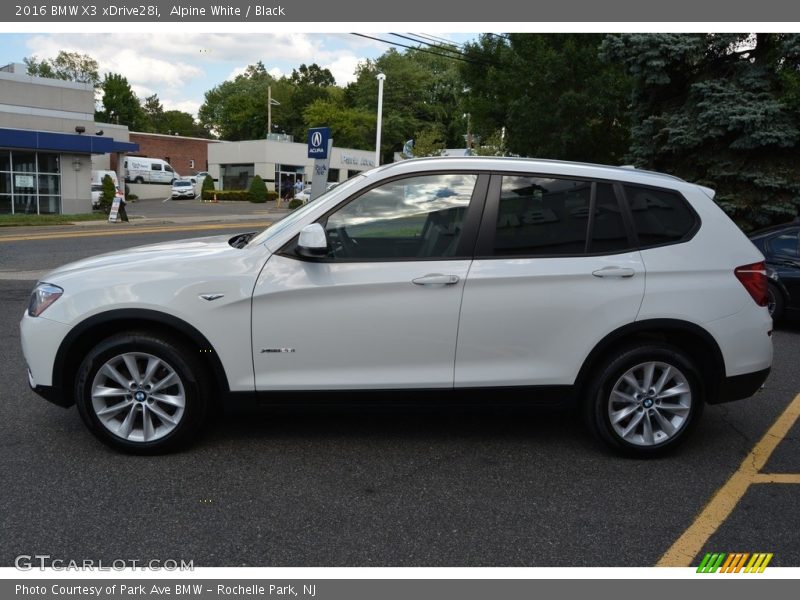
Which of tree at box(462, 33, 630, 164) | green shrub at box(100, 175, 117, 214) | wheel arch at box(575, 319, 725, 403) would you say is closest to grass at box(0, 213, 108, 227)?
green shrub at box(100, 175, 117, 214)

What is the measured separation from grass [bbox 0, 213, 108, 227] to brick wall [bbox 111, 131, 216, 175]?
39.8 meters

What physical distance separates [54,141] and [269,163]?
2809 cm

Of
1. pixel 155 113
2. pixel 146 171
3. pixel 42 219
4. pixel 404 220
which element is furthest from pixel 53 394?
pixel 155 113

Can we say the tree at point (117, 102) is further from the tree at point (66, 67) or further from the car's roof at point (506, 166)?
the car's roof at point (506, 166)

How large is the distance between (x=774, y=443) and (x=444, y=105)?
79.0m

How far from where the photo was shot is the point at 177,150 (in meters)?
71.2

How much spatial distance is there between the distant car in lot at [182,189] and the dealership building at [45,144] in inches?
801

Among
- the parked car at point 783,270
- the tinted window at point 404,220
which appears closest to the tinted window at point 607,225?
the tinted window at point 404,220

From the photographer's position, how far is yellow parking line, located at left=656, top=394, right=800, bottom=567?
10.9ft

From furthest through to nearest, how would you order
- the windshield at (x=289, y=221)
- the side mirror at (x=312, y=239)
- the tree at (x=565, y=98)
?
the tree at (x=565, y=98)
the windshield at (x=289, y=221)
the side mirror at (x=312, y=239)

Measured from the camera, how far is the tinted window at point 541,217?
4.25m

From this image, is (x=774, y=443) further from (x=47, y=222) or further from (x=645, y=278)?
(x=47, y=222)

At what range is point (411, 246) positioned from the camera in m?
4.22

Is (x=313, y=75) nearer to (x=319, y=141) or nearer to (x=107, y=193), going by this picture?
(x=107, y=193)
